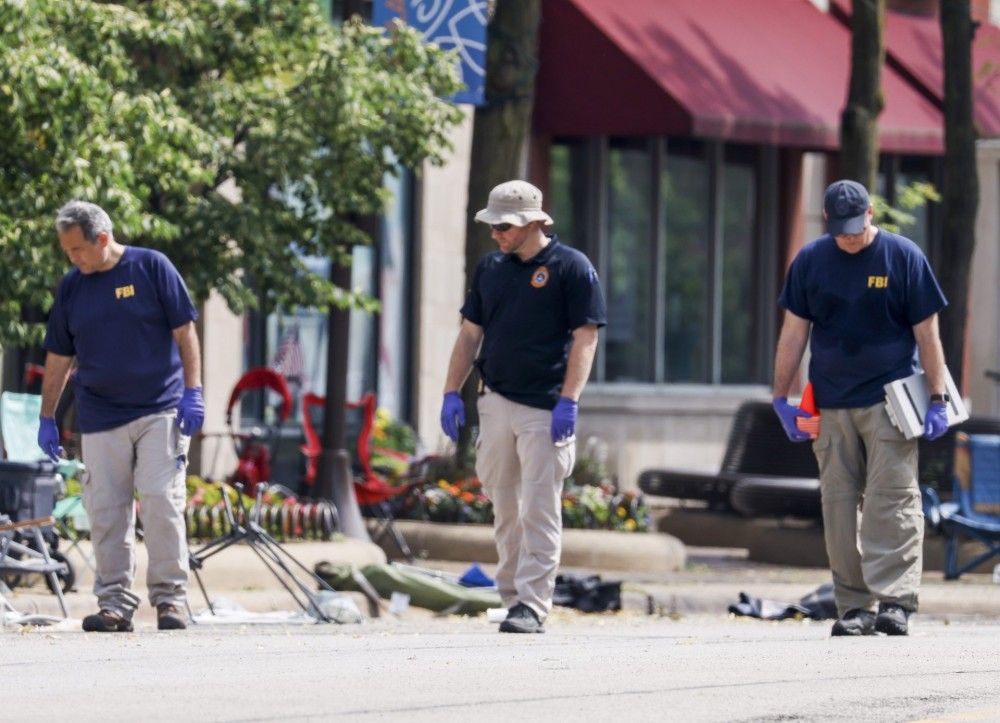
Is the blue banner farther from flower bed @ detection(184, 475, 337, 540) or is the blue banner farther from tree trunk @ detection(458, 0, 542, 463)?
flower bed @ detection(184, 475, 337, 540)

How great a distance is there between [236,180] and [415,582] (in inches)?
122

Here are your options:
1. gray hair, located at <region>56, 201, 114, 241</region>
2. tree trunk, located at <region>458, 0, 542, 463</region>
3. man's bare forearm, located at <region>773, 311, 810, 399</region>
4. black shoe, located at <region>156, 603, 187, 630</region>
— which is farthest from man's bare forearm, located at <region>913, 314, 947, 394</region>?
tree trunk, located at <region>458, 0, 542, 463</region>

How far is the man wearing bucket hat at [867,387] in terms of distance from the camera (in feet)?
31.7

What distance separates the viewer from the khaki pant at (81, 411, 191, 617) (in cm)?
997

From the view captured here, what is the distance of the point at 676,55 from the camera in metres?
21.5

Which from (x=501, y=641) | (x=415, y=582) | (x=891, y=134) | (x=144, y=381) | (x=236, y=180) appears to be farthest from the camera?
(x=891, y=134)

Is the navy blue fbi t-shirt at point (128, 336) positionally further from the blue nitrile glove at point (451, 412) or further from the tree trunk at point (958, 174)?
the tree trunk at point (958, 174)

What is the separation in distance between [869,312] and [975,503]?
6.64 meters

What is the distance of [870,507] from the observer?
9.72m

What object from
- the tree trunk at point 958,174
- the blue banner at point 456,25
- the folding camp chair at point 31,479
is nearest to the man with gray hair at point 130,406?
the folding camp chair at point 31,479

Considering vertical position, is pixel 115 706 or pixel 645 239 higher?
pixel 645 239

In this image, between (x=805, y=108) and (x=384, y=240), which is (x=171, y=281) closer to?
(x=384, y=240)

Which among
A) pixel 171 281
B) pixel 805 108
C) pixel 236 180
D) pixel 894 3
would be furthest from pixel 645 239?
pixel 171 281

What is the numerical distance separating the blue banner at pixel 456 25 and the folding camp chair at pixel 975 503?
4.11 meters
